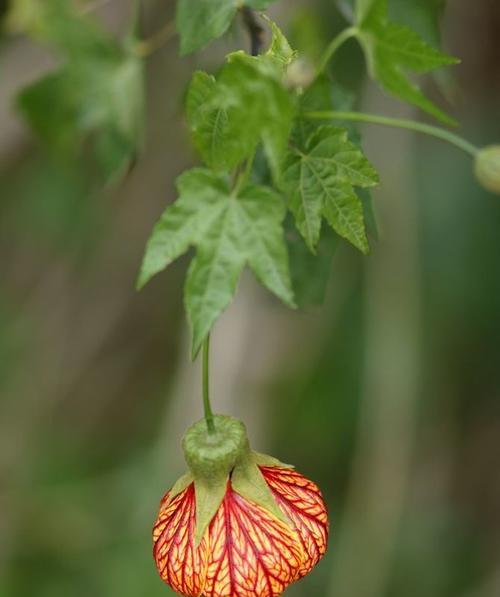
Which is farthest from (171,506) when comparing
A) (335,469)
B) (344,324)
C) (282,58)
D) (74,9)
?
(335,469)

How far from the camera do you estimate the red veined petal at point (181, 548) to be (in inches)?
45.1

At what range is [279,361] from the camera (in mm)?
2584

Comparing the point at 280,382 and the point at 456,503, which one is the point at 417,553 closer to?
the point at 456,503

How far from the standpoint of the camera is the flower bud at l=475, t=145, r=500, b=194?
1.29 metres

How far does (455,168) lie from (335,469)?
0.93 m

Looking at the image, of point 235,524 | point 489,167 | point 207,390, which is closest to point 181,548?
point 235,524

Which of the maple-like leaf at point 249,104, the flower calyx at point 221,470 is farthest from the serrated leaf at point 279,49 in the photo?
the flower calyx at point 221,470

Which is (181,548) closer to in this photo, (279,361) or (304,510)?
(304,510)

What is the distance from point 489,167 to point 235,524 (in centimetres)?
50

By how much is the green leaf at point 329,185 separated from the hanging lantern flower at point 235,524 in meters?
0.25

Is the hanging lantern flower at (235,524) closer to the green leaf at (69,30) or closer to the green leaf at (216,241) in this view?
the green leaf at (216,241)

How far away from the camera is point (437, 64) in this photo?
1.18 metres

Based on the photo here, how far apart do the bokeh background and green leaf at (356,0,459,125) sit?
2.00 ft

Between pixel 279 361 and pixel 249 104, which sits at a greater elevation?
pixel 249 104
